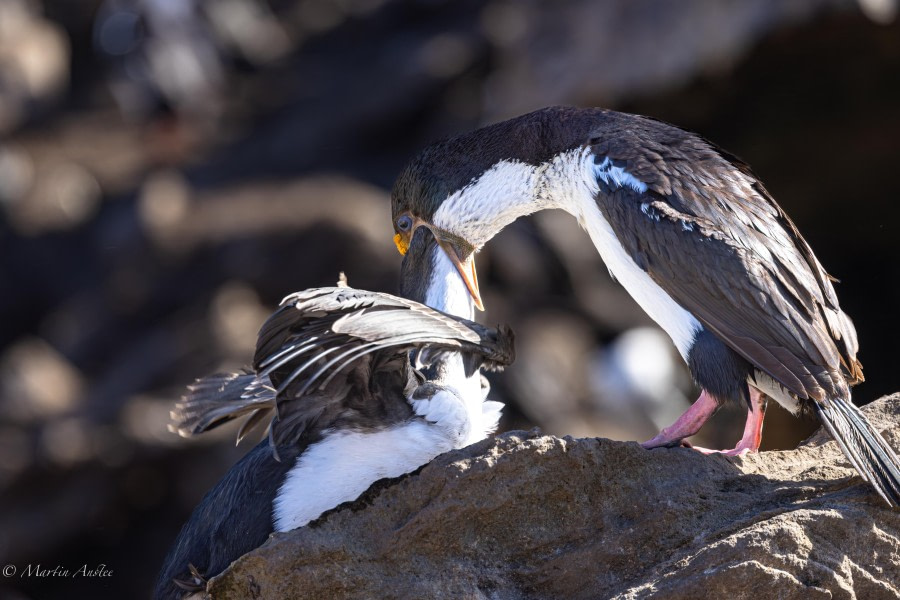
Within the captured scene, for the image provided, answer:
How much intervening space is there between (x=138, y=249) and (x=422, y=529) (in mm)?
10867

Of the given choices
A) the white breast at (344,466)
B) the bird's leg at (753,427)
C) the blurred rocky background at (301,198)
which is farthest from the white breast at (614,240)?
the blurred rocky background at (301,198)

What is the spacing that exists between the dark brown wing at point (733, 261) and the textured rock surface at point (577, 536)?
49cm

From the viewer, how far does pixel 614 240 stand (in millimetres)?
4668

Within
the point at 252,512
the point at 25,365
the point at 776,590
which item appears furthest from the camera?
the point at 25,365

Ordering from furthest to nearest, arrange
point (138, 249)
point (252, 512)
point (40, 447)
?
point (138, 249), point (40, 447), point (252, 512)

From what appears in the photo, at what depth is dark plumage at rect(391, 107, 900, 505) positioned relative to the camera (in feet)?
13.9

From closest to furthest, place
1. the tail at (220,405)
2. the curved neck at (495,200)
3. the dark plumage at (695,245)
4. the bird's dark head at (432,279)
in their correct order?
the dark plumage at (695,245)
the tail at (220,405)
the bird's dark head at (432,279)
the curved neck at (495,200)

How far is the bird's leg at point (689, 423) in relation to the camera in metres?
4.51

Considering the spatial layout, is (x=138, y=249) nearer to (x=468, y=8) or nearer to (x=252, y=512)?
(x=468, y=8)

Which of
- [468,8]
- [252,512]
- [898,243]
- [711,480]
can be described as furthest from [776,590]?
[468,8]

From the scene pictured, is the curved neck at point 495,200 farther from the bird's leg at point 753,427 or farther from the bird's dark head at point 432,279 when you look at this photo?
the bird's leg at point 753,427

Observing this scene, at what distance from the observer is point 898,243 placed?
11.0 m

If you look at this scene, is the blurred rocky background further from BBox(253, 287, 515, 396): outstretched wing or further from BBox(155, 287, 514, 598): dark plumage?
BBox(253, 287, 515, 396): outstretched wing

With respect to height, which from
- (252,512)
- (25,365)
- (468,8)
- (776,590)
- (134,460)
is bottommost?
(776,590)
